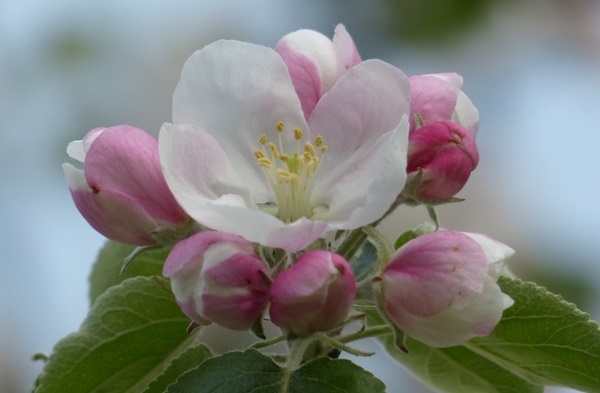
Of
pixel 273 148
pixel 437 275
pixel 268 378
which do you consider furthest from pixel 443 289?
pixel 273 148

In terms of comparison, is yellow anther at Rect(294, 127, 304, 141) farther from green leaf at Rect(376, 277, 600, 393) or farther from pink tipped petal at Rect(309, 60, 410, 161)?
green leaf at Rect(376, 277, 600, 393)

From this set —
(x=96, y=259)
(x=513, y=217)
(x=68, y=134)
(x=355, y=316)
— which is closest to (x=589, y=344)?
(x=355, y=316)

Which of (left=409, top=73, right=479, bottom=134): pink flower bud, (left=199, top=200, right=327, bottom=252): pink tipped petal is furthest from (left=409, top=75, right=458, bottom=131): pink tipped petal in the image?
(left=199, top=200, right=327, bottom=252): pink tipped petal

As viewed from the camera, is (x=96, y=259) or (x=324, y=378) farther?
(x=96, y=259)

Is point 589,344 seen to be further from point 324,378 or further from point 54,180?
point 54,180

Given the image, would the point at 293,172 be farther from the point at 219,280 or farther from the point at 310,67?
the point at 219,280

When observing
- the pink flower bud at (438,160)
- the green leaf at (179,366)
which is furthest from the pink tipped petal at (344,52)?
the green leaf at (179,366)

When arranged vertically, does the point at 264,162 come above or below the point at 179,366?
above
